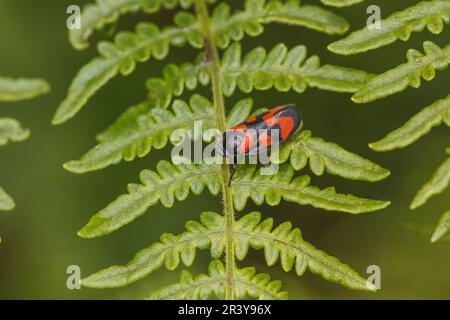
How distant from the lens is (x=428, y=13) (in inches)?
125

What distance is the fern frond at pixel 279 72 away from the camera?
3195 millimetres

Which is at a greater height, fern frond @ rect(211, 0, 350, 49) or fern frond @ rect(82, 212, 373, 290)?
fern frond @ rect(211, 0, 350, 49)

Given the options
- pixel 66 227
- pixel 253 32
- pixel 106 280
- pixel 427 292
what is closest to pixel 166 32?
pixel 253 32

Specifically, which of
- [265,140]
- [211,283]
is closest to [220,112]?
[265,140]

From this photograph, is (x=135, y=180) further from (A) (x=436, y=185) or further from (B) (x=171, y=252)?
(A) (x=436, y=185)

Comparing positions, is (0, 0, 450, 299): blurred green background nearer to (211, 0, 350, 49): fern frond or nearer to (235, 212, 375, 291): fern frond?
(211, 0, 350, 49): fern frond

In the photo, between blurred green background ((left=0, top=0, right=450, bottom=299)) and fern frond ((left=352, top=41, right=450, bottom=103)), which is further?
blurred green background ((left=0, top=0, right=450, bottom=299))

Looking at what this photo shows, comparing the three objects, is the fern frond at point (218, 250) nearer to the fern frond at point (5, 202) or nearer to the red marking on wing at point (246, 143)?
the red marking on wing at point (246, 143)

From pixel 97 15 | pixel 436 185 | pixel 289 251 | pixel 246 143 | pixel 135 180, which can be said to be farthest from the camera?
pixel 135 180

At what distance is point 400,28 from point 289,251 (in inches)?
51.9

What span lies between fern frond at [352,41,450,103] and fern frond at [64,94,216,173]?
2.85 feet

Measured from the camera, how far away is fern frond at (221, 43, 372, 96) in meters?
3.20

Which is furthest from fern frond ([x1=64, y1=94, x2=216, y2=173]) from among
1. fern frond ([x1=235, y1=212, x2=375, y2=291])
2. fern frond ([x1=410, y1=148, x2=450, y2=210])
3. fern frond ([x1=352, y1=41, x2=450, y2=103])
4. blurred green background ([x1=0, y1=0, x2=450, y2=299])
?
blurred green background ([x1=0, y1=0, x2=450, y2=299])

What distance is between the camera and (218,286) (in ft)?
10.5
